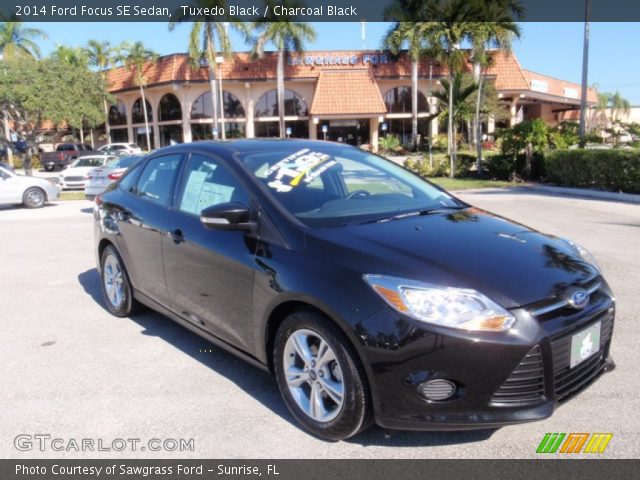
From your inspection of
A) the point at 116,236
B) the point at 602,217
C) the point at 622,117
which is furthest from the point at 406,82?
the point at 622,117

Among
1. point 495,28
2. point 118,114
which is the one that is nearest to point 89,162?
point 495,28

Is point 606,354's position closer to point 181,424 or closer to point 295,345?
point 295,345

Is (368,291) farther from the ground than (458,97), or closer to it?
closer to it

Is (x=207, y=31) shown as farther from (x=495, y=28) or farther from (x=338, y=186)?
(x=338, y=186)

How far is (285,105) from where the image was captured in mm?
45219

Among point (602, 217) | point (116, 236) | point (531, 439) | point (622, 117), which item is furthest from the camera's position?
point (622, 117)

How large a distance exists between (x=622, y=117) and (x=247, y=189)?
95758mm

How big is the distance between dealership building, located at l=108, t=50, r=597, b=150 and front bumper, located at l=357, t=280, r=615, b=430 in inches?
1575

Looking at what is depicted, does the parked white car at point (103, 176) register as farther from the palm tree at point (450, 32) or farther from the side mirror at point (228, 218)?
the palm tree at point (450, 32)

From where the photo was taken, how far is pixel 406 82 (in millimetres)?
45312

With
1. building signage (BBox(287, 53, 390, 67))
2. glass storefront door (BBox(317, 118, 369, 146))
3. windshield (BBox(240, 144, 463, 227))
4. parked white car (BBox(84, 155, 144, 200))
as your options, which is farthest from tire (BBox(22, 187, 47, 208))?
glass storefront door (BBox(317, 118, 369, 146))
